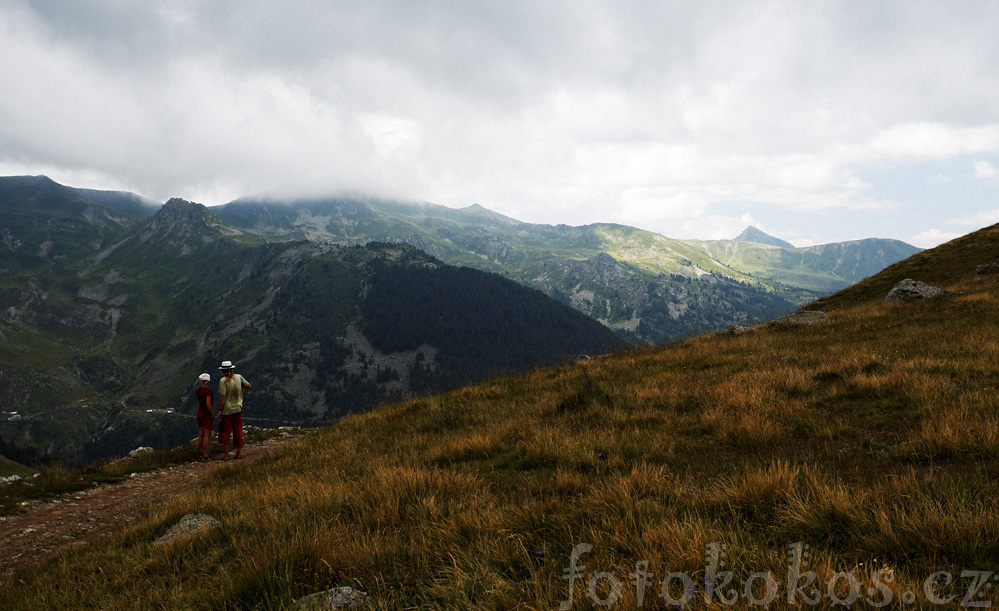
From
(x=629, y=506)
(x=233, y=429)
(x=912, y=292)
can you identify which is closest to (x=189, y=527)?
(x=629, y=506)

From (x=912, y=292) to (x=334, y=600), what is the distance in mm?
26019

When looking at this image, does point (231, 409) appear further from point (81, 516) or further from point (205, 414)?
point (81, 516)

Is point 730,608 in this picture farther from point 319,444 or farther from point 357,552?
point 319,444

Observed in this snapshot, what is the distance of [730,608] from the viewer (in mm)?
2197

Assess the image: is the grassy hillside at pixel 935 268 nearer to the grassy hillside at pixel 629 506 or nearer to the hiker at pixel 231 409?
the grassy hillside at pixel 629 506

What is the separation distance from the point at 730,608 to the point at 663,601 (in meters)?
0.36

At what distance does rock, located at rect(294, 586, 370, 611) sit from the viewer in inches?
114

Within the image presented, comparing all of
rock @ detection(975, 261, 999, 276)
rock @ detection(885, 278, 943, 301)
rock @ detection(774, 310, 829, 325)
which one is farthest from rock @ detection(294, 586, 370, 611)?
rock @ detection(975, 261, 999, 276)

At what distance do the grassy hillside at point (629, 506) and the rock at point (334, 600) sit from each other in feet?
0.37

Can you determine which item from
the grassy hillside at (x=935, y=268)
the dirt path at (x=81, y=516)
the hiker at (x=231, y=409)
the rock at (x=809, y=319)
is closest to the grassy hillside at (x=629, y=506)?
the dirt path at (x=81, y=516)

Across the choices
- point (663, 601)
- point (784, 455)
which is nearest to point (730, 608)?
point (663, 601)

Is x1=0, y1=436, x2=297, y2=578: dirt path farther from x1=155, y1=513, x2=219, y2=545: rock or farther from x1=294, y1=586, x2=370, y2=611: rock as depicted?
x1=294, y1=586, x2=370, y2=611: rock

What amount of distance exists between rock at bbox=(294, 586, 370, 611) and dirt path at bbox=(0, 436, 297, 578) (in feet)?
20.2

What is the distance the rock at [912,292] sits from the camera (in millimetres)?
17953
